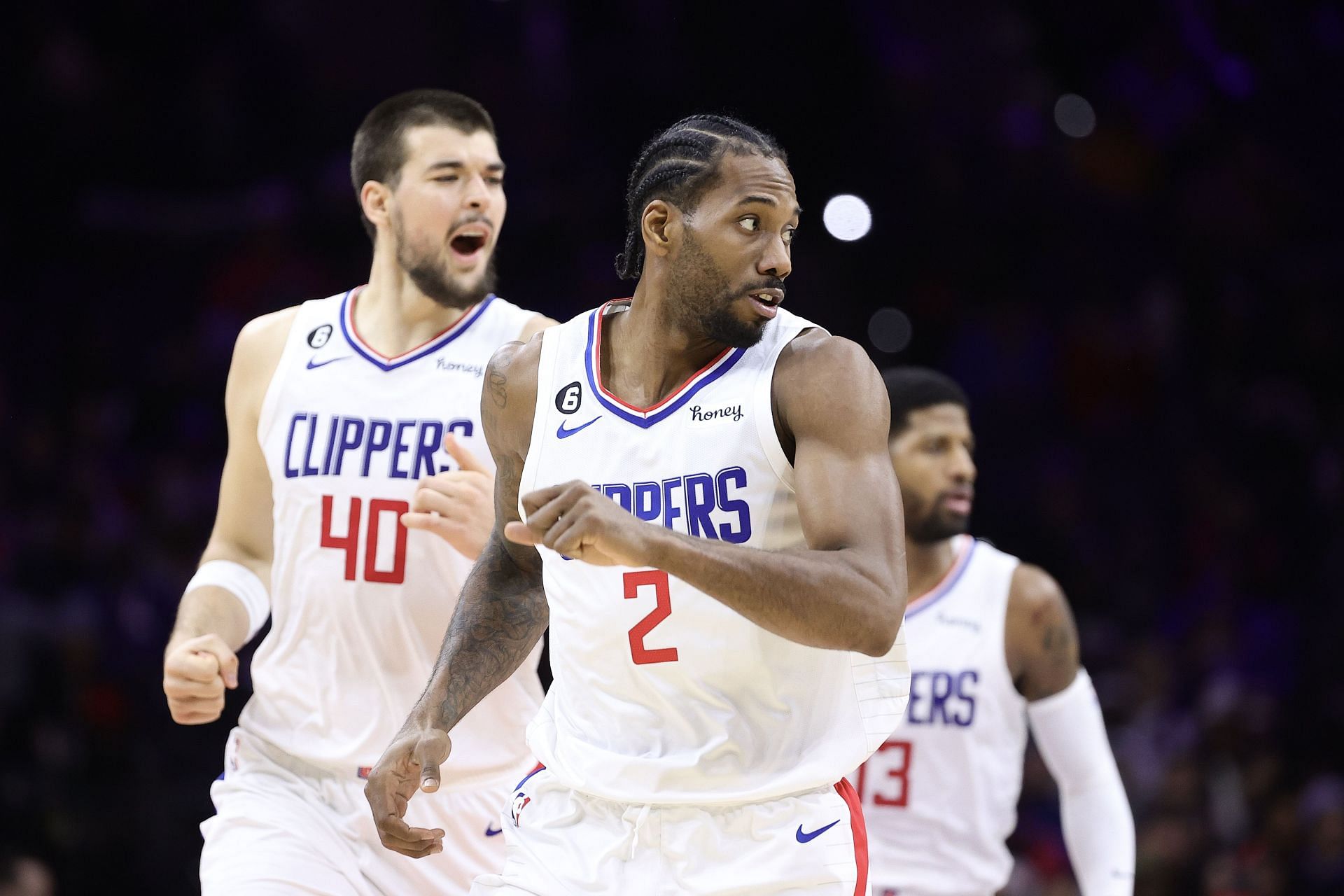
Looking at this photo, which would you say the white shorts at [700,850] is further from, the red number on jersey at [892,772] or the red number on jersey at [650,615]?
the red number on jersey at [892,772]

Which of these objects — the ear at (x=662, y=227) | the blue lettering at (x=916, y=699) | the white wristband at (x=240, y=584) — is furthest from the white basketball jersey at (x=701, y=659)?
the blue lettering at (x=916, y=699)

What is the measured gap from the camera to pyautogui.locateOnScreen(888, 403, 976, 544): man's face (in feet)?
18.0

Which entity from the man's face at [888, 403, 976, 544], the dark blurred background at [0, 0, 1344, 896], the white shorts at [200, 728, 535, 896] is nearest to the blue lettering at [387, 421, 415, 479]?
the white shorts at [200, 728, 535, 896]

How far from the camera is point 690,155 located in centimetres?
342

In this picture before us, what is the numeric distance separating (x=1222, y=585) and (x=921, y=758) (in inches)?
216

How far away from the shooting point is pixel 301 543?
14.3ft

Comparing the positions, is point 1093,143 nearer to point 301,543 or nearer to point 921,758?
point 921,758

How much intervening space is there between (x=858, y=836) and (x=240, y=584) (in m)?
2.16

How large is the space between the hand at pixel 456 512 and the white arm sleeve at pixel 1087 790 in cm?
237

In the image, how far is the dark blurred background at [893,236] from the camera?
10.1 metres

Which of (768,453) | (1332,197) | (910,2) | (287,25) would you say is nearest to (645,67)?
(910,2)

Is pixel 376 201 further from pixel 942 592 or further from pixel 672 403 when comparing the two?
pixel 942 592

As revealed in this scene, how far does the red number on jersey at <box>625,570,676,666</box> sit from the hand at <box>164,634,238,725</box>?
3.95 ft

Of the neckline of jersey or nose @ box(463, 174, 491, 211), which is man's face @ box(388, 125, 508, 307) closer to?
nose @ box(463, 174, 491, 211)
